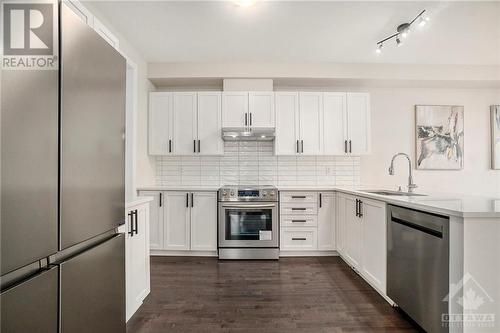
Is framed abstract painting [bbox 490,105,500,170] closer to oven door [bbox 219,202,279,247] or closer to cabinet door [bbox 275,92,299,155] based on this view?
cabinet door [bbox 275,92,299,155]

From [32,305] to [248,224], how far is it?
271 cm

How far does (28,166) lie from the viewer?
2.22 ft

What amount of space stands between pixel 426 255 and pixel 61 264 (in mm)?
1990

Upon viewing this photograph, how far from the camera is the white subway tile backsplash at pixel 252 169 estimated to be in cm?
397

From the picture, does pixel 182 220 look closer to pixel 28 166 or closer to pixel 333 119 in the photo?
pixel 333 119

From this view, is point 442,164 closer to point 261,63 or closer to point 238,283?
point 261,63

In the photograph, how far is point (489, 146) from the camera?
402 centimetres

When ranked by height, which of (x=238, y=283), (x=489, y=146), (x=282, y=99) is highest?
(x=282, y=99)

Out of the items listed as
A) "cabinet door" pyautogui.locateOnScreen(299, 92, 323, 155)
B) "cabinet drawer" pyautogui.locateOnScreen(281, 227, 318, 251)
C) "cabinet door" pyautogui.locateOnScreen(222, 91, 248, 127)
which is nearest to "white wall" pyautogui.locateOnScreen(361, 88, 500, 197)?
"cabinet door" pyautogui.locateOnScreen(299, 92, 323, 155)

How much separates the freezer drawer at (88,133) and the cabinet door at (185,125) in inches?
97.1

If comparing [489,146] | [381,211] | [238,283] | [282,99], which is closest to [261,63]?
[282,99]

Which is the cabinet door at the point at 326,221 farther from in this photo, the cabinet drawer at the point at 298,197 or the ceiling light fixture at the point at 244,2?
the ceiling light fixture at the point at 244,2

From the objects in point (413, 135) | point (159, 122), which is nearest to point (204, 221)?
point (159, 122)

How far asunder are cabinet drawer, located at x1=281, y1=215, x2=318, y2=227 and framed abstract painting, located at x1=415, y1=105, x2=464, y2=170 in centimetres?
211
